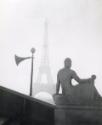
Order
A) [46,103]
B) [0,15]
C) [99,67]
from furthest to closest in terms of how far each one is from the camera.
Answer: [0,15], [99,67], [46,103]

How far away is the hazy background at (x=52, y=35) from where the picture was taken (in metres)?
2.66

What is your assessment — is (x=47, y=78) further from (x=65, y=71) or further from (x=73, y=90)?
(x=73, y=90)

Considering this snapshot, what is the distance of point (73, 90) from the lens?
2553mm

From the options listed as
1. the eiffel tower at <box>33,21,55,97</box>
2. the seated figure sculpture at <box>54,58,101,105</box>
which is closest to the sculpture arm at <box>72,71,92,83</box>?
the seated figure sculpture at <box>54,58,101,105</box>

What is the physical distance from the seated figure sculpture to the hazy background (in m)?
0.08

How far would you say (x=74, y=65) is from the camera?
8.66 ft

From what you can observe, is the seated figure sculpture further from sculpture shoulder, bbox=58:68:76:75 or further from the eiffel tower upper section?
the eiffel tower upper section

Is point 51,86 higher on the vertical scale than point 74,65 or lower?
lower

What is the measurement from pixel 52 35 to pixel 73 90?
0.69 meters

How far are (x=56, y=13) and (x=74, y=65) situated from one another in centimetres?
65

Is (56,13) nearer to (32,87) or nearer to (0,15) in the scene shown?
(0,15)

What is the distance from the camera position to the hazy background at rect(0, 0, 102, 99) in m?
2.66

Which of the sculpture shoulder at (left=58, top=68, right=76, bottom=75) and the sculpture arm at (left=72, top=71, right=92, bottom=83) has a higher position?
the sculpture shoulder at (left=58, top=68, right=76, bottom=75)

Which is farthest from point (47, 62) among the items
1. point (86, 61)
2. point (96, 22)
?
point (96, 22)
